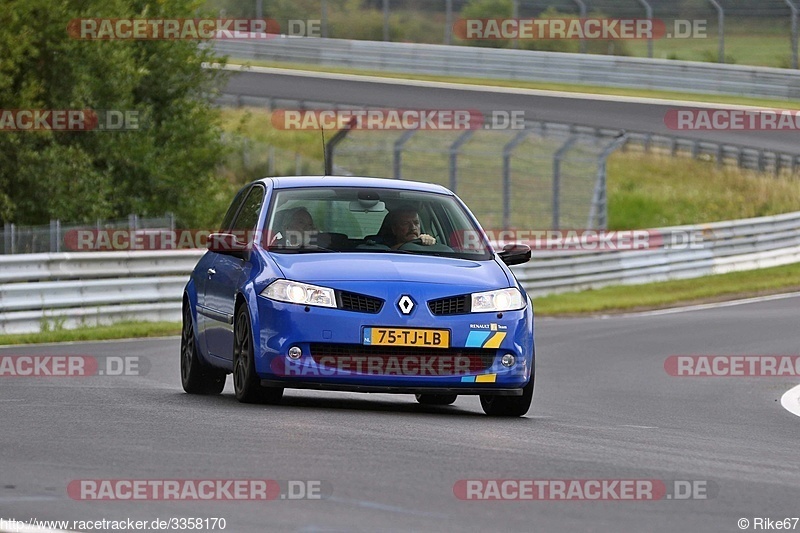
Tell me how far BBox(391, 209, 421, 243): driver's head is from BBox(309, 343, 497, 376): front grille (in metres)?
1.14

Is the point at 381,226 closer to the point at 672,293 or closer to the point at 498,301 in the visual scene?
the point at 498,301

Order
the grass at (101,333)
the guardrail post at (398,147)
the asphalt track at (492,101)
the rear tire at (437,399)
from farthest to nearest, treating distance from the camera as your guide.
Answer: the asphalt track at (492,101)
the guardrail post at (398,147)
the grass at (101,333)
the rear tire at (437,399)

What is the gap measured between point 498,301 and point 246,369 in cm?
159

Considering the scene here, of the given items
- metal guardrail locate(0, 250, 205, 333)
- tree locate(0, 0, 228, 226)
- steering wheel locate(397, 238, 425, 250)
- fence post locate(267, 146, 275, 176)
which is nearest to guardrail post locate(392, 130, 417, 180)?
tree locate(0, 0, 228, 226)

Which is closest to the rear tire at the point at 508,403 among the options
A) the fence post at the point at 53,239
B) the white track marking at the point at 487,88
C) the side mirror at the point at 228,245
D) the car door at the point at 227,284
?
the car door at the point at 227,284

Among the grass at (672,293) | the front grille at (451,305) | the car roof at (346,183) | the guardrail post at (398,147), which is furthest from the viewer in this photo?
the grass at (672,293)

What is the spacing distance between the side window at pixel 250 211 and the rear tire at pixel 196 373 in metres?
0.85

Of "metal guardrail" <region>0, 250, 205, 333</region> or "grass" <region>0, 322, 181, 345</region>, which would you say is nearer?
"grass" <region>0, 322, 181, 345</region>

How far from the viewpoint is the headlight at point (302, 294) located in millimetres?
9633

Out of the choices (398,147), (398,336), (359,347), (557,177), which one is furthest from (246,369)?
(557,177)

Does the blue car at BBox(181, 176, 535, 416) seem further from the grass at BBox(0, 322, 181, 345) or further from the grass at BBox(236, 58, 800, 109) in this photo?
the grass at BBox(236, 58, 800, 109)

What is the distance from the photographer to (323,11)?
47.4m

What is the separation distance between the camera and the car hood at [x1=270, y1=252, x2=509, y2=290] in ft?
32.0

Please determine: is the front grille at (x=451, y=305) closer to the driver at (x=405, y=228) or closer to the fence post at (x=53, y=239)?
the driver at (x=405, y=228)
